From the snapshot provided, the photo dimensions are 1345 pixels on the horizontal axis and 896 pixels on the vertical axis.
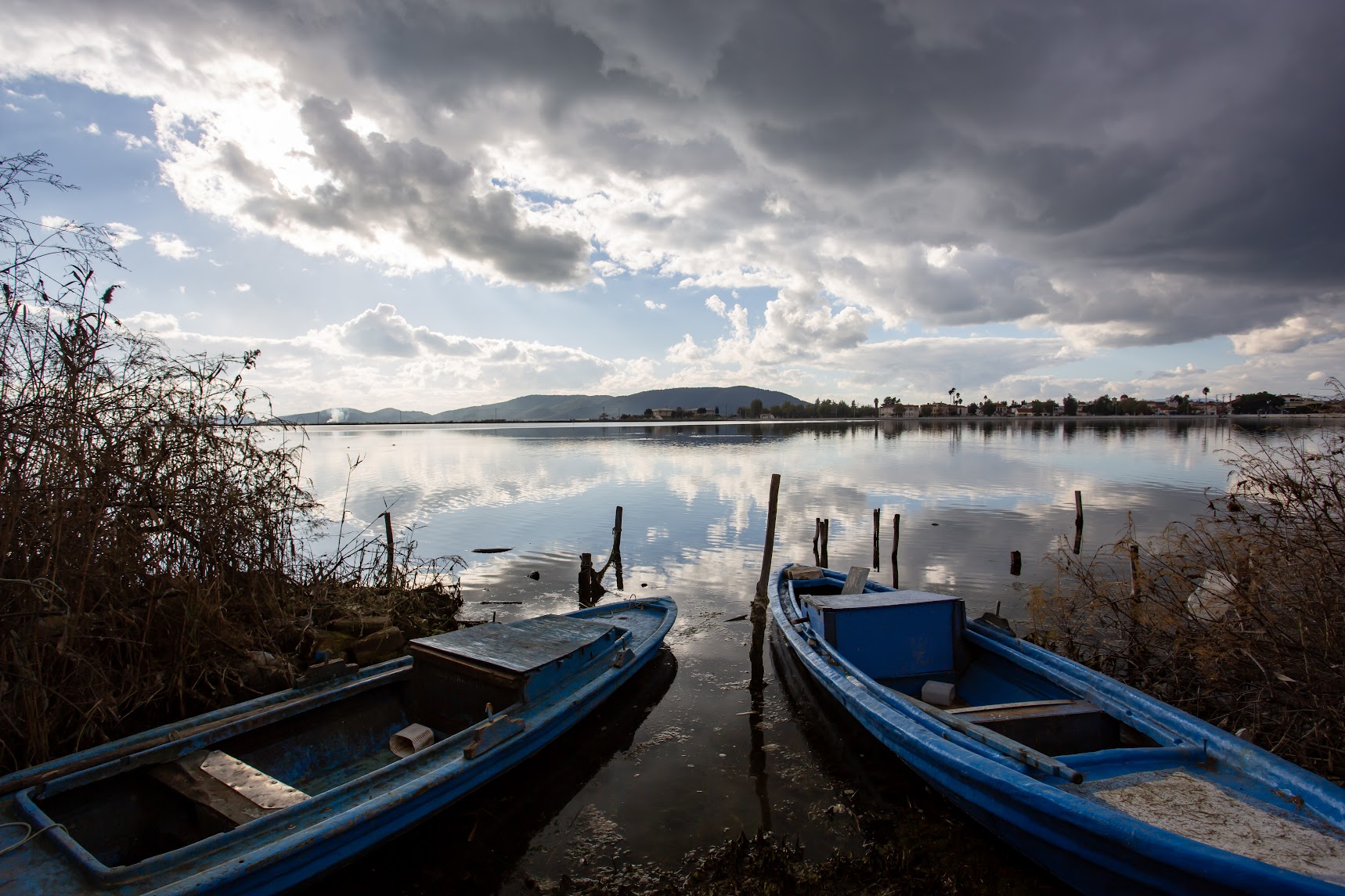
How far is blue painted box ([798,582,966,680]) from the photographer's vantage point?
7.68 metres

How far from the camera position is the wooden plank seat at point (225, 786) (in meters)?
4.50

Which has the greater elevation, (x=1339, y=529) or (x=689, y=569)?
(x=1339, y=529)

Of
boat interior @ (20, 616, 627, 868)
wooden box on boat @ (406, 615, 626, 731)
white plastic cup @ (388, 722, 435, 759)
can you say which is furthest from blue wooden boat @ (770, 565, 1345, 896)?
white plastic cup @ (388, 722, 435, 759)

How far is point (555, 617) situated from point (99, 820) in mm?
5189

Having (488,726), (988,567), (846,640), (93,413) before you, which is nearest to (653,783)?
(488,726)

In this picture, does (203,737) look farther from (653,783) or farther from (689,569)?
(689,569)

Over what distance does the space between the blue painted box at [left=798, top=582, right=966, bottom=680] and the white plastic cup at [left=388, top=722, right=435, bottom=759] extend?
493 cm

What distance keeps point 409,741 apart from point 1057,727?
647cm

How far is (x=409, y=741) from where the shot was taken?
19.3 feet

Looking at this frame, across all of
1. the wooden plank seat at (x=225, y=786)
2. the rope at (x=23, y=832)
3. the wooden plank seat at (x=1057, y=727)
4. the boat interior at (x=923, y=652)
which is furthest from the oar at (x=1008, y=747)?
the rope at (x=23, y=832)

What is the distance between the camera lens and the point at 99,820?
4605 mm

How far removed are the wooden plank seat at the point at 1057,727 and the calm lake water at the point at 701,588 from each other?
1014mm

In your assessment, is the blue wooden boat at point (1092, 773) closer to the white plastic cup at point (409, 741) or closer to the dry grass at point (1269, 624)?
the dry grass at point (1269, 624)

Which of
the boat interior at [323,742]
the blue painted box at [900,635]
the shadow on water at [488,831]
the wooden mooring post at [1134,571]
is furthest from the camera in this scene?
the wooden mooring post at [1134,571]
